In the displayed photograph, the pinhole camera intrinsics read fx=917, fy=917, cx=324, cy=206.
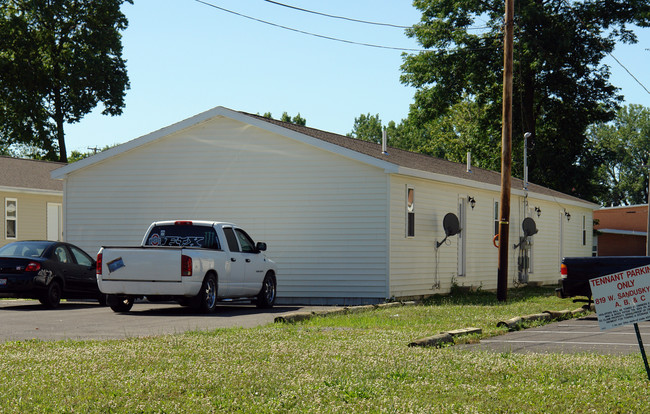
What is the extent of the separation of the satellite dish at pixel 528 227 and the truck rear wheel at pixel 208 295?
52.0 ft

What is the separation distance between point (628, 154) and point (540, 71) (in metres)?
74.8

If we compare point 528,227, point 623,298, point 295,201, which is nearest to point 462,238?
point 528,227

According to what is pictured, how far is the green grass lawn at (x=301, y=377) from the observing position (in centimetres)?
783

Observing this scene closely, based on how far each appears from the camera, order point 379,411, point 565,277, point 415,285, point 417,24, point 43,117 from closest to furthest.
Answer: point 379,411, point 565,277, point 415,285, point 417,24, point 43,117

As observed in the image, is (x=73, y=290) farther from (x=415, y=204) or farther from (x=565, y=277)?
(x=565, y=277)

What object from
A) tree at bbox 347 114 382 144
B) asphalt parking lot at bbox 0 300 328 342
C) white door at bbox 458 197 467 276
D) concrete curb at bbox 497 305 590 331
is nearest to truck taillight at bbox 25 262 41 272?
asphalt parking lot at bbox 0 300 328 342

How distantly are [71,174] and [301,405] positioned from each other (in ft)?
65.8

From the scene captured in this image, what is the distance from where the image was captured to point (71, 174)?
26.4 meters

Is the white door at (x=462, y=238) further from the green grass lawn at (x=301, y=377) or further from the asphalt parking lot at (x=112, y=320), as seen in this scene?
the green grass lawn at (x=301, y=377)

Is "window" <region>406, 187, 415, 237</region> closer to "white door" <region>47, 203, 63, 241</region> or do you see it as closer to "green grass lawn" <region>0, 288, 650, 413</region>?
"green grass lawn" <region>0, 288, 650, 413</region>

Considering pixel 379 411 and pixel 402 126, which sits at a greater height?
pixel 402 126

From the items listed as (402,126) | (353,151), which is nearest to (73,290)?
(353,151)

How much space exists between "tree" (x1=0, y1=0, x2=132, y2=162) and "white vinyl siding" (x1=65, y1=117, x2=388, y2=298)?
30527mm

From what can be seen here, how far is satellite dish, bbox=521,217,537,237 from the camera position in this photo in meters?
31.8
